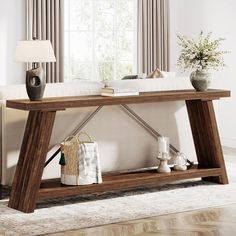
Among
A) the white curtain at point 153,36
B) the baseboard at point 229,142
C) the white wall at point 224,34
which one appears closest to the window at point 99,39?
the white curtain at point 153,36

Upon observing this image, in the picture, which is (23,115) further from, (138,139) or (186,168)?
(186,168)

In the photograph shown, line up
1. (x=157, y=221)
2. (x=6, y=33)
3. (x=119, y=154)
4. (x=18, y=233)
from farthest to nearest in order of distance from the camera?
(x=6, y=33), (x=119, y=154), (x=157, y=221), (x=18, y=233)

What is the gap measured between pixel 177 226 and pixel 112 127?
1.42 m

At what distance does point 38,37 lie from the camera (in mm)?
9039

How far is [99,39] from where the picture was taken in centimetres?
972

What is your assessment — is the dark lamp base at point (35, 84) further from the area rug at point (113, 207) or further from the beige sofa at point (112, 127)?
the area rug at point (113, 207)

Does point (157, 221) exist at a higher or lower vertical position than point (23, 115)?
lower

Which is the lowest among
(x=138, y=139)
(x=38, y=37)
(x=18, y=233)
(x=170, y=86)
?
(x=18, y=233)

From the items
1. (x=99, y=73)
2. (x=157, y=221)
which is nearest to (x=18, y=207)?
(x=157, y=221)

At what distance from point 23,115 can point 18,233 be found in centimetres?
120

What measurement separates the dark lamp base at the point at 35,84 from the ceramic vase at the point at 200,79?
1448 mm

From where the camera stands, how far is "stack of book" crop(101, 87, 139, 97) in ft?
18.5

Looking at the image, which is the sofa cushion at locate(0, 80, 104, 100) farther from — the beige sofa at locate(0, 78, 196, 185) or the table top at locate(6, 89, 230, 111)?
the table top at locate(6, 89, 230, 111)

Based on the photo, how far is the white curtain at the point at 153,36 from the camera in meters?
9.85
